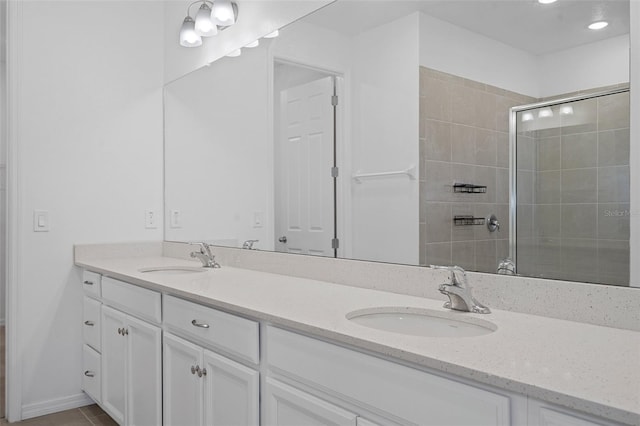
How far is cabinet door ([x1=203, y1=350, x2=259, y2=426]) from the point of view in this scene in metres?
1.51

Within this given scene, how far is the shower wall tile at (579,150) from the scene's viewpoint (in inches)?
51.2

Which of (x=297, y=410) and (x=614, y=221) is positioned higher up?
(x=614, y=221)

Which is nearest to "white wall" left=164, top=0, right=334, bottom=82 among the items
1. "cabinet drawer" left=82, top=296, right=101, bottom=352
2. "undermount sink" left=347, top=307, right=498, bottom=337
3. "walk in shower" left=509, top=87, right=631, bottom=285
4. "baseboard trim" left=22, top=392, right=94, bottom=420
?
"walk in shower" left=509, top=87, right=631, bottom=285

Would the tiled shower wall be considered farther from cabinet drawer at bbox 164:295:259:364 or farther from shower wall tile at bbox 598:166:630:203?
cabinet drawer at bbox 164:295:259:364

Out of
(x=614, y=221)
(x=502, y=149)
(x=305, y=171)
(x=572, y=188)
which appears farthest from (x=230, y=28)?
(x=614, y=221)

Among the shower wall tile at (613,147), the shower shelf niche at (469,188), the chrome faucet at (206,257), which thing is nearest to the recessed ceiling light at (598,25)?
the shower wall tile at (613,147)

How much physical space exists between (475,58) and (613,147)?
1.66ft

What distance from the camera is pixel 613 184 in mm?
1260

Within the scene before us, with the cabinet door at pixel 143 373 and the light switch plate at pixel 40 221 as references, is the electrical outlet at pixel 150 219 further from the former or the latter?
the cabinet door at pixel 143 373

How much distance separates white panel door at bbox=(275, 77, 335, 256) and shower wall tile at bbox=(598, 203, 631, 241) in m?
1.04

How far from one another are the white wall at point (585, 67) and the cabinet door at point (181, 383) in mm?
1399

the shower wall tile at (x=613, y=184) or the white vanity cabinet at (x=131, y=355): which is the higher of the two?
the shower wall tile at (x=613, y=184)

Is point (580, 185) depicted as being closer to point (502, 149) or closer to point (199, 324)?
point (502, 149)

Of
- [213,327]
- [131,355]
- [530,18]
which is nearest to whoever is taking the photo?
[530,18]
